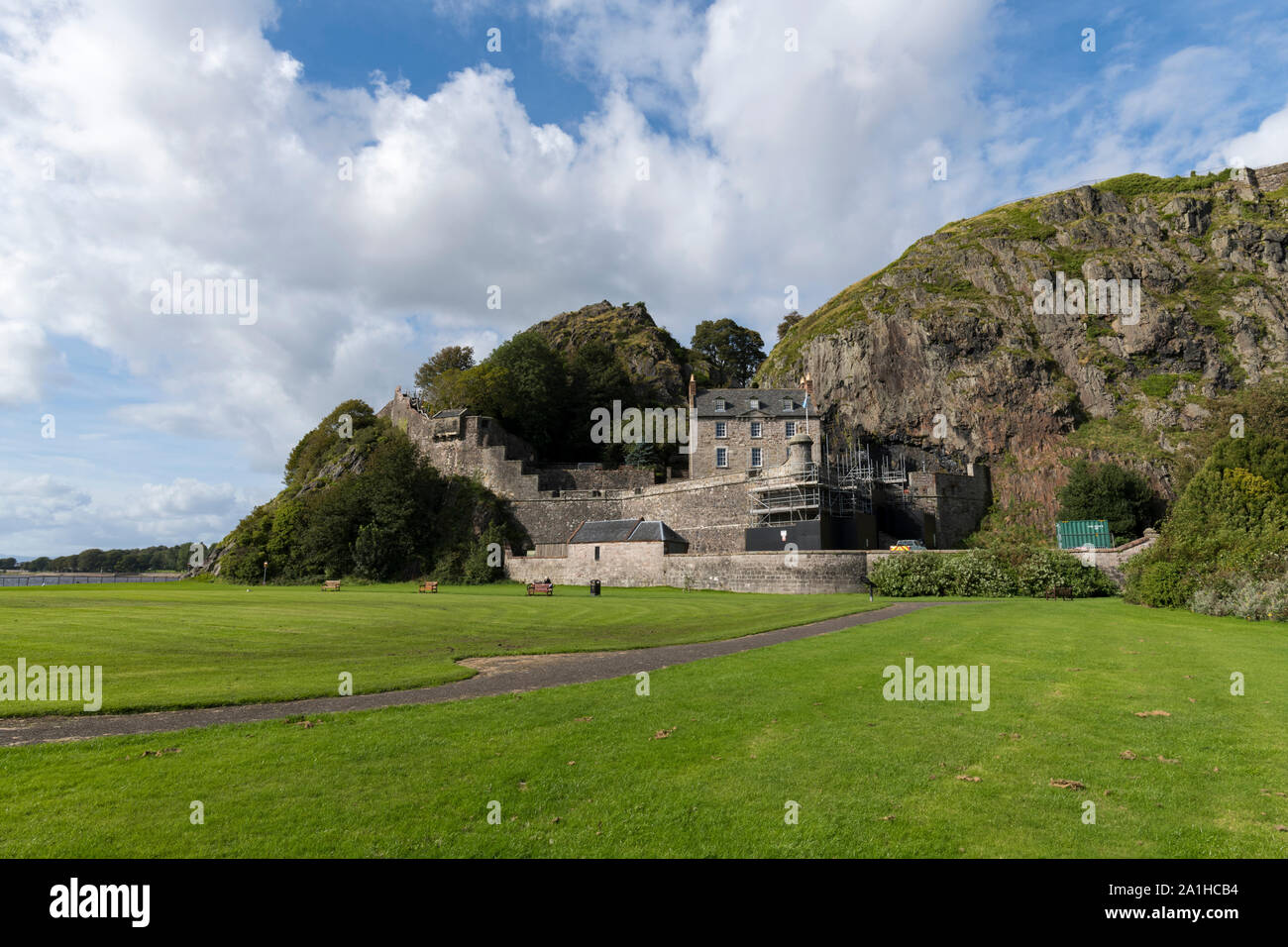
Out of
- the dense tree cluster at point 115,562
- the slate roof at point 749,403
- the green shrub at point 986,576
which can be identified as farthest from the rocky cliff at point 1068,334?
the dense tree cluster at point 115,562

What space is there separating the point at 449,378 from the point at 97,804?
65.5 m

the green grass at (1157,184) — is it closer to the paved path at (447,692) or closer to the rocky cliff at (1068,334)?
the rocky cliff at (1068,334)

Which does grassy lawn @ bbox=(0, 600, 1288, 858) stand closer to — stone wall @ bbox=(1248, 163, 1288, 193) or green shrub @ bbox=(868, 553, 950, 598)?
green shrub @ bbox=(868, 553, 950, 598)

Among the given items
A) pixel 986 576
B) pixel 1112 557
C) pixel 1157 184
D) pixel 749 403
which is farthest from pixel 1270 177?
pixel 986 576

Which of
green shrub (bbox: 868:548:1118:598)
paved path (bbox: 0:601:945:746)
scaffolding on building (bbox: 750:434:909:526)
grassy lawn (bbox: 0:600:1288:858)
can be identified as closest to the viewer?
grassy lawn (bbox: 0:600:1288:858)

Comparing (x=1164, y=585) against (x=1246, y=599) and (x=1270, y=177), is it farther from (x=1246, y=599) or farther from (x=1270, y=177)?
(x=1270, y=177)

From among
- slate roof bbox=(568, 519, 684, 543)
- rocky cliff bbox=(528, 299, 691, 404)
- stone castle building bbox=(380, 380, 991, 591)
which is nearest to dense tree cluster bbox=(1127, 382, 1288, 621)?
stone castle building bbox=(380, 380, 991, 591)

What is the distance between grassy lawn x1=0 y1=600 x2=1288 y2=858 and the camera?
5188 mm

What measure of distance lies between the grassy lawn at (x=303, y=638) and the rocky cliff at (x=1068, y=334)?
39561mm

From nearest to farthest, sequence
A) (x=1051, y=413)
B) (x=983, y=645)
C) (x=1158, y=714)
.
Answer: (x=1158, y=714) → (x=983, y=645) → (x=1051, y=413)

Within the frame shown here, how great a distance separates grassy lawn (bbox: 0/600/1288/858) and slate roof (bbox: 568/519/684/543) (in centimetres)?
3636
